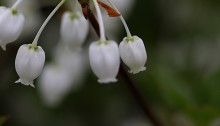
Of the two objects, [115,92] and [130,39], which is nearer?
[130,39]

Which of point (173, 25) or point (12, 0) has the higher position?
point (12, 0)

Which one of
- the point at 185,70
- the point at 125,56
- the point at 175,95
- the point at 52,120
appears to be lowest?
the point at 52,120

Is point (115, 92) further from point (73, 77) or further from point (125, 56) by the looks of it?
point (125, 56)

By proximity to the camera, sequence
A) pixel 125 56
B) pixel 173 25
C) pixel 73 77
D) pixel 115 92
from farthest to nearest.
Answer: pixel 173 25 < pixel 115 92 < pixel 73 77 < pixel 125 56

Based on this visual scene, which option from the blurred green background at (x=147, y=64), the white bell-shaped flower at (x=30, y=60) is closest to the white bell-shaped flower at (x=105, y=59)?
the white bell-shaped flower at (x=30, y=60)

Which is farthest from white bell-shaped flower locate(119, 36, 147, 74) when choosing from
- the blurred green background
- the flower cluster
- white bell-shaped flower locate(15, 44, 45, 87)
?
the blurred green background

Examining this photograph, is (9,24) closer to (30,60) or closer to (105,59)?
(30,60)

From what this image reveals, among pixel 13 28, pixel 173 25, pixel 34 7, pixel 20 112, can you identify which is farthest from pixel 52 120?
pixel 13 28

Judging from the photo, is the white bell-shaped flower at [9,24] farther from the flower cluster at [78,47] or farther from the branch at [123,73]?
the branch at [123,73]
